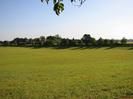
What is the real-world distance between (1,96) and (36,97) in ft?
6.73

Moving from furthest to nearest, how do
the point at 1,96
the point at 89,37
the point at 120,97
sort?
the point at 89,37, the point at 1,96, the point at 120,97

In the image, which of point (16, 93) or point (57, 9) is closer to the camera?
point (57, 9)

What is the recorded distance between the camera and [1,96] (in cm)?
1439

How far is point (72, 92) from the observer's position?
48.4ft

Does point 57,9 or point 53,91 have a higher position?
point 57,9

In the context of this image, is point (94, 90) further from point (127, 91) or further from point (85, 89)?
point (127, 91)

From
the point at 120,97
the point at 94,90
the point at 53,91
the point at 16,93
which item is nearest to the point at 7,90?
the point at 16,93

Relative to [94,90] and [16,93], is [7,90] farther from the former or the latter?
[94,90]

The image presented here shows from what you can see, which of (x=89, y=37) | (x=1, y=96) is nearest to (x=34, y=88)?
(x=1, y=96)

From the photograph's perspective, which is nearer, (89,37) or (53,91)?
(53,91)

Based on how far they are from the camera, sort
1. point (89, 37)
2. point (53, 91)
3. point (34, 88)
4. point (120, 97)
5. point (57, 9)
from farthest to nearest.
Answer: point (89, 37) < point (34, 88) < point (53, 91) < point (120, 97) < point (57, 9)

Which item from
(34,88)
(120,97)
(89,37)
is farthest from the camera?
(89,37)

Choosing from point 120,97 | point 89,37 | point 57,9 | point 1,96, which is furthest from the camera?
point 89,37

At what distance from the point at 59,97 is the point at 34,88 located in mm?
3513
